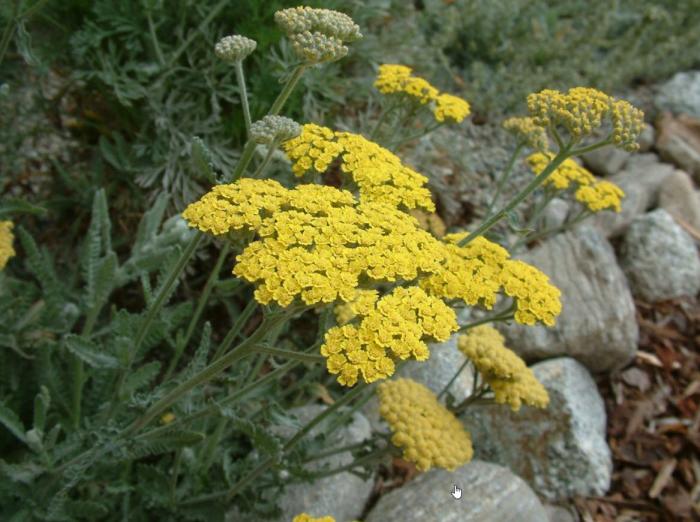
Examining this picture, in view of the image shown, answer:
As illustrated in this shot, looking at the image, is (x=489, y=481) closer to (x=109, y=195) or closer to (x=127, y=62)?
(x=109, y=195)

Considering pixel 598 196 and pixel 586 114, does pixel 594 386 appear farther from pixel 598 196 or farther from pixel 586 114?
pixel 586 114

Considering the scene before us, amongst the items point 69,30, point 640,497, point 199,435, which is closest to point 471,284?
point 199,435

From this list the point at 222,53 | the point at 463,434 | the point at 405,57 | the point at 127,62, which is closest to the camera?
the point at 222,53

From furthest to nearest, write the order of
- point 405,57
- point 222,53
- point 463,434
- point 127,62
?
point 405,57
point 127,62
point 463,434
point 222,53

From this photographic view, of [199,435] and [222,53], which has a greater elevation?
[222,53]

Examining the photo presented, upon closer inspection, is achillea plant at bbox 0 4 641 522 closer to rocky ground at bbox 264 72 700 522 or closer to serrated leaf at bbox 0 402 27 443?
serrated leaf at bbox 0 402 27 443

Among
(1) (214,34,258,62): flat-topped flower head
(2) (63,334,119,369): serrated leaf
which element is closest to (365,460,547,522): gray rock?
(2) (63,334,119,369): serrated leaf
